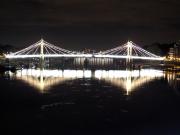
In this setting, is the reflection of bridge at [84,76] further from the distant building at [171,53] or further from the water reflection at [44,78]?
the distant building at [171,53]

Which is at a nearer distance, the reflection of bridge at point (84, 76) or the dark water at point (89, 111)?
the dark water at point (89, 111)

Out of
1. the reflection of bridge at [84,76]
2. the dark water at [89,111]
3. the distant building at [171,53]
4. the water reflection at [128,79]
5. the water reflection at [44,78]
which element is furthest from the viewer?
the distant building at [171,53]

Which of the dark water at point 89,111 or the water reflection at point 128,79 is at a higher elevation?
the water reflection at point 128,79

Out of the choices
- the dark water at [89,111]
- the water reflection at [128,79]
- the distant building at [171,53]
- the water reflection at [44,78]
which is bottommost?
the dark water at [89,111]

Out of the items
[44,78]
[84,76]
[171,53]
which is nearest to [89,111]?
[44,78]

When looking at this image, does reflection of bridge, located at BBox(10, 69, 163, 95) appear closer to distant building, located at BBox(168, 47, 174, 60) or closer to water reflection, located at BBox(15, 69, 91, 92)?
water reflection, located at BBox(15, 69, 91, 92)

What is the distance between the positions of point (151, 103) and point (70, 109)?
3.49 m

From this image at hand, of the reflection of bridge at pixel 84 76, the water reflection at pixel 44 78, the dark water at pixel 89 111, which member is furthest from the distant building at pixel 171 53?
the dark water at pixel 89 111

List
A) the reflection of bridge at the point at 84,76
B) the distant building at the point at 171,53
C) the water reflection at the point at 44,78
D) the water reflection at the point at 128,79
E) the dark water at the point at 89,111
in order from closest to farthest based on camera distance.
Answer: the dark water at the point at 89,111, the water reflection at the point at 44,78, the water reflection at the point at 128,79, the reflection of bridge at the point at 84,76, the distant building at the point at 171,53

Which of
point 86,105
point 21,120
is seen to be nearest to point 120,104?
point 86,105

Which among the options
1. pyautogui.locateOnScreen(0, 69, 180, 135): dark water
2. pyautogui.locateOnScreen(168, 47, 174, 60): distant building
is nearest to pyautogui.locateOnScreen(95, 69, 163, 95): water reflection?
pyautogui.locateOnScreen(0, 69, 180, 135): dark water

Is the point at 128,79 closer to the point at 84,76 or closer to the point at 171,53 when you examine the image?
the point at 84,76

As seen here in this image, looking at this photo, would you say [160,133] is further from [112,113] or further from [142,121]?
[112,113]

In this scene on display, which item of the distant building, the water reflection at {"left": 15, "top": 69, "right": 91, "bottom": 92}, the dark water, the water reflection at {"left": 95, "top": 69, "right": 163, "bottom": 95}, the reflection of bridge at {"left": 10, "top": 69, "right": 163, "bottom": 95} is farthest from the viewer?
the distant building
